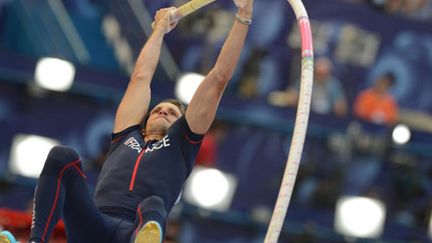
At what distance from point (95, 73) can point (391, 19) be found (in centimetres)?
363

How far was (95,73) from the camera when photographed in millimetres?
12461

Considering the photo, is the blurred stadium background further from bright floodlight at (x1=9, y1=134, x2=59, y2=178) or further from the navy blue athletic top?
the navy blue athletic top

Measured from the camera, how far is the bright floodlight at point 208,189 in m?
12.1

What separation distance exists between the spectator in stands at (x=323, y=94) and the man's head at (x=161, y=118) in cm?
457

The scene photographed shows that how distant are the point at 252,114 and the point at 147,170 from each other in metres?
4.73

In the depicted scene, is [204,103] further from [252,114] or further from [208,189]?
[252,114]

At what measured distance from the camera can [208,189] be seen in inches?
480

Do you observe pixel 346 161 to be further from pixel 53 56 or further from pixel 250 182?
pixel 53 56

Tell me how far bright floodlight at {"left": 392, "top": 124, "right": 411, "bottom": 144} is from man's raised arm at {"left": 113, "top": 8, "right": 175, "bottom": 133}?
4.73 metres

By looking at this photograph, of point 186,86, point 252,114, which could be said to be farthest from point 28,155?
point 252,114

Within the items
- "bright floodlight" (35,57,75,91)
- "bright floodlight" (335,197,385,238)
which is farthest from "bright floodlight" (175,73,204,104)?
"bright floodlight" (335,197,385,238)

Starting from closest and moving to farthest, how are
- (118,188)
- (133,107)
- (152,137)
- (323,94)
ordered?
(118,188) < (152,137) < (133,107) < (323,94)

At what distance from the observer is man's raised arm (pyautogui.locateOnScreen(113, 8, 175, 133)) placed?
27.6ft

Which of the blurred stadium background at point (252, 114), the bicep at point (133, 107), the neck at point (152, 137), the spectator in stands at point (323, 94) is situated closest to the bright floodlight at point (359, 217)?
the blurred stadium background at point (252, 114)
